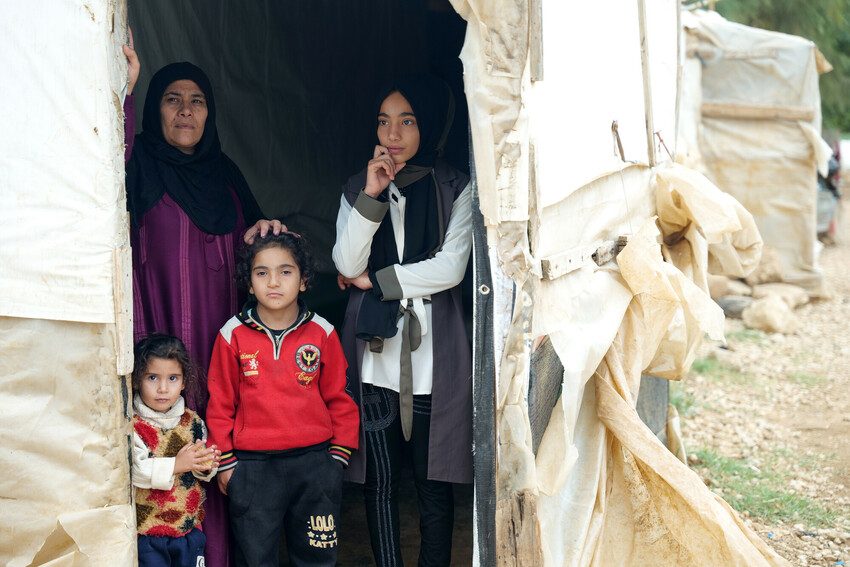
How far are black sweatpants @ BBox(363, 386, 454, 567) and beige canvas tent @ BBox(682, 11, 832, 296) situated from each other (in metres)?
6.87

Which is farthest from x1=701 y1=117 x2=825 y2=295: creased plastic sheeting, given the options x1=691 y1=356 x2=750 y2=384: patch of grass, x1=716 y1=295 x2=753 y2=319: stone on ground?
x1=691 y1=356 x2=750 y2=384: patch of grass

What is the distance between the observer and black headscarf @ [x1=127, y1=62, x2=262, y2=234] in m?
3.07

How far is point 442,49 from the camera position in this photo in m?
5.11

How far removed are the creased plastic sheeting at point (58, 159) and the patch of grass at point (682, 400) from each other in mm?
4509

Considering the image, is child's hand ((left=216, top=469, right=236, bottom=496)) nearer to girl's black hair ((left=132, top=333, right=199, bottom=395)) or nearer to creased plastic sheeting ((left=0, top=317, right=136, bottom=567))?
girl's black hair ((left=132, top=333, right=199, bottom=395))

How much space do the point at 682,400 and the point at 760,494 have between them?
1.68 m

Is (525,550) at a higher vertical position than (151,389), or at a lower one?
lower

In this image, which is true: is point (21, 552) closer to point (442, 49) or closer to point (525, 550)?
point (525, 550)

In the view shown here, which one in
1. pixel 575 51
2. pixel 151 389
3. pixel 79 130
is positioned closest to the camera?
pixel 79 130

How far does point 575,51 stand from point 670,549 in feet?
5.52

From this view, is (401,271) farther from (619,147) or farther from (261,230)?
(619,147)

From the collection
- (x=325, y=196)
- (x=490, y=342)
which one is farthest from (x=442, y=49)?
(x=490, y=342)

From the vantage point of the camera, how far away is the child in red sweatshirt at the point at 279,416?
302 centimetres

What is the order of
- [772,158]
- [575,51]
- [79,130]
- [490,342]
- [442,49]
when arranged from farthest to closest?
[772,158]
[442,49]
[575,51]
[490,342]
[79,130]
